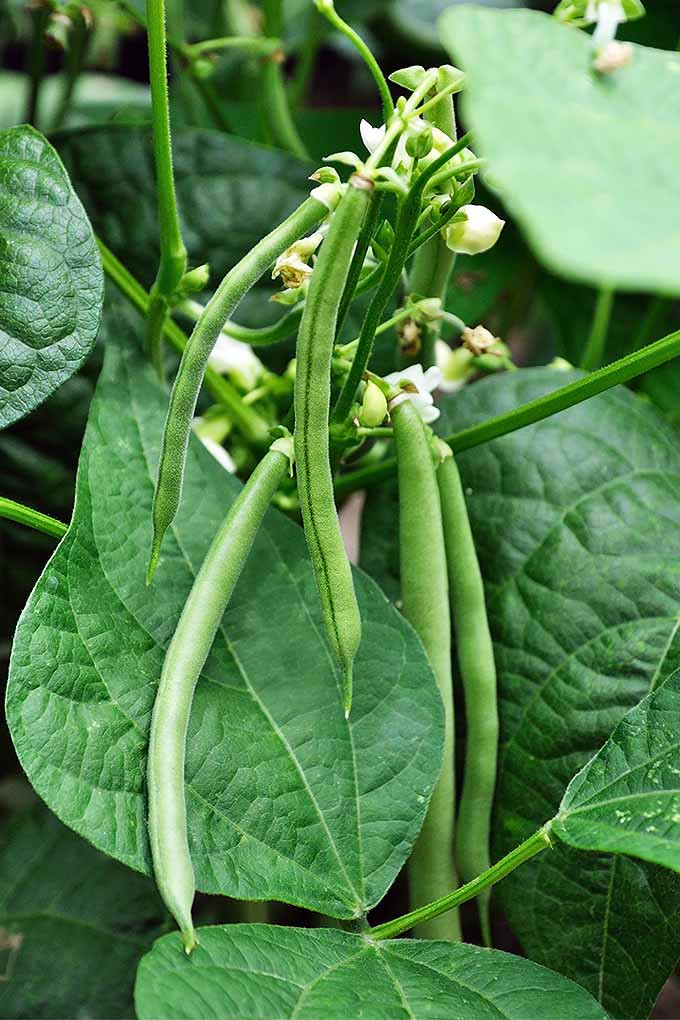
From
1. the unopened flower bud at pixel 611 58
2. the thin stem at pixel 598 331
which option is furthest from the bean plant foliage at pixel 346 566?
the thin stem at pixel 598 331

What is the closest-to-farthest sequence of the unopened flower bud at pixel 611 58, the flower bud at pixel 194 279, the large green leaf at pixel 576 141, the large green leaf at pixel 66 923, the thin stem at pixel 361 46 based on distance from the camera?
the large green leaf at pixel 576 141 < the unopened flower bud at pixel 611 58 < the thin stem at pixel 361 46 < the flower bud at pixel 194 279 < the large green leaf at pixel 66 923

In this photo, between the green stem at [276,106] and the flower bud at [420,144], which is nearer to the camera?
the flower bud at [420,144]

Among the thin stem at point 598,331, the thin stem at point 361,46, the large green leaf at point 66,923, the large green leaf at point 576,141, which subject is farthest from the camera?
the thin stem at point 598,331

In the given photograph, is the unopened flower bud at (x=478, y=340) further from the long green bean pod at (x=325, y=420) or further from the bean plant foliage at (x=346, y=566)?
the long green bean pod at (x=325, y=420)

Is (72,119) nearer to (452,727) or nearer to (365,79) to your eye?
(365,79)

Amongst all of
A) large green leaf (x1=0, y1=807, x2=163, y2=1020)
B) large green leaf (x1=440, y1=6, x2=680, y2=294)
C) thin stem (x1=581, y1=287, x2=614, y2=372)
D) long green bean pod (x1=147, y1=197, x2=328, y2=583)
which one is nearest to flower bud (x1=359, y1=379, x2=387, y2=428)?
long green bean pod (x1=147, y1=197, x2=328, y2=583)

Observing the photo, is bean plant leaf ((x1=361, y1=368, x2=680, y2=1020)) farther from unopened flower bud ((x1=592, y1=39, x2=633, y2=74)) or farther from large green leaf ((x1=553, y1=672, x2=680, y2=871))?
unopened flower bud ((x1=592, y1=39, x2=633, y2=74))

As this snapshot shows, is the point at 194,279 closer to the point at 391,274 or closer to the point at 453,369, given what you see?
the point at 391,274
